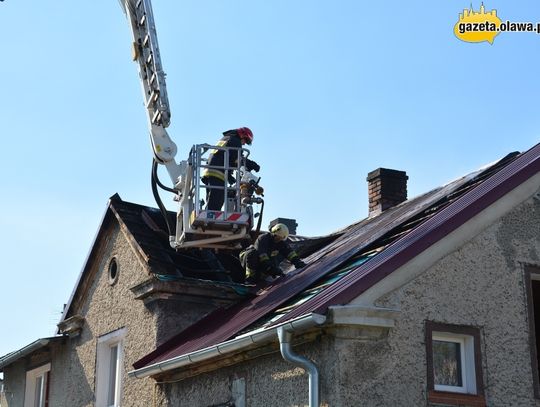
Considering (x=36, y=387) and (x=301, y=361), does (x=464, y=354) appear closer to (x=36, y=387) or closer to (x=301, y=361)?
(x=301, y=361)

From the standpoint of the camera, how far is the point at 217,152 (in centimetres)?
1507

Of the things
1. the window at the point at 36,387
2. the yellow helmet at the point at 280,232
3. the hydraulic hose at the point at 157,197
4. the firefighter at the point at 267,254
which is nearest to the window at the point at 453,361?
the firefighter at the point at 267,254

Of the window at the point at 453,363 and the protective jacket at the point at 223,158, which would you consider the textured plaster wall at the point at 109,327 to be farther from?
the window at the point at 453,363

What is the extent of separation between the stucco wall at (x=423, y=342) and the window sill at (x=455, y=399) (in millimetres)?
98

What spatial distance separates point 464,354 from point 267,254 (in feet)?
14.6

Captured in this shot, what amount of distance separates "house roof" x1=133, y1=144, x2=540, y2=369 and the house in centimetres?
3

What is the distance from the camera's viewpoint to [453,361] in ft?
35.4

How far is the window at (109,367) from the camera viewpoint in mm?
15641

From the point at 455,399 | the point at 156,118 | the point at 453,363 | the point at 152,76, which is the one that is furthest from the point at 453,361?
the point at 152,76

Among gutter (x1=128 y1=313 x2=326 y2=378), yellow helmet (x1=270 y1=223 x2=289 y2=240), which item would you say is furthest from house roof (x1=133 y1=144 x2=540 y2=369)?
yellow helmet (x1=270 y1=223 x2=289 y2=240)

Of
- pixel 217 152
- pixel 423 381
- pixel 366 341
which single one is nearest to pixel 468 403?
pixel 423 381

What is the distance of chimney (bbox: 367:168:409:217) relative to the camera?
1784 cm

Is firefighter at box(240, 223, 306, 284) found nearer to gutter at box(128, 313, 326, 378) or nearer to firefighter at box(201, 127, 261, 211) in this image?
firefighter at box(201, 127, 261, 211)

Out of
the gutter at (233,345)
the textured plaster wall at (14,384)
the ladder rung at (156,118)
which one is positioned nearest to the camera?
the gutter at (233,345)
